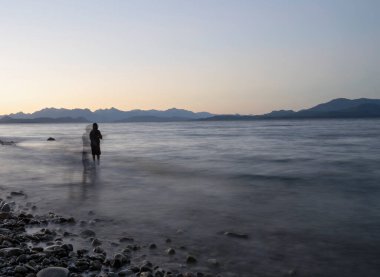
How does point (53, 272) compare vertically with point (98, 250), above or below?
above

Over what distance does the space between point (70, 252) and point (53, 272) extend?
1.21m

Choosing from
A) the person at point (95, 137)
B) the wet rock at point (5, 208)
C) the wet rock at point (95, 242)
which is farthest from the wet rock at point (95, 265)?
the person at point (95, 137)

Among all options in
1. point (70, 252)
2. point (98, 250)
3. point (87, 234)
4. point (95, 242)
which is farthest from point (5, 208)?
point (98, 250)

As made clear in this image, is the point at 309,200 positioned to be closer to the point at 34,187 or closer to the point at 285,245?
the point at 285,245

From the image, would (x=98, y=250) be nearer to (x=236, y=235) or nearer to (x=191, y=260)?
(x=191, y=260)

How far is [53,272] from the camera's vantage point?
5.85m

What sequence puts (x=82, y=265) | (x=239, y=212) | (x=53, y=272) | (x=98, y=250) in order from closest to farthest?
(x=53, y=272), (x=82, y=265), (x=98, y=250), (x=239, y=212)

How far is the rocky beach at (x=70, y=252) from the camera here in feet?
20.1

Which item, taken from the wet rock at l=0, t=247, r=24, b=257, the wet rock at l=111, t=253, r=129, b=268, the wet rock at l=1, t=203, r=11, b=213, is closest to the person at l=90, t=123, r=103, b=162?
the wet rock at l=1, t=203, r=11, b=213

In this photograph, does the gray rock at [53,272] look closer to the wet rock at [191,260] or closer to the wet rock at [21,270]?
the wet rock at [21,270]

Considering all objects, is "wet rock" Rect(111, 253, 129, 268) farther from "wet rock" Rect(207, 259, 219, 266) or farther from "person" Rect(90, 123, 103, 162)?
"person" Rect(90, 123, 103, 162)

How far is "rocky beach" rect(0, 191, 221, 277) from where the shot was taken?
611 cm

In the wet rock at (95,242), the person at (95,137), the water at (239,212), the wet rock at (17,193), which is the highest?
the person at (95,137)

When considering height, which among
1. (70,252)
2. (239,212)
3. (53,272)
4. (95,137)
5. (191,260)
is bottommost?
(239,212)
